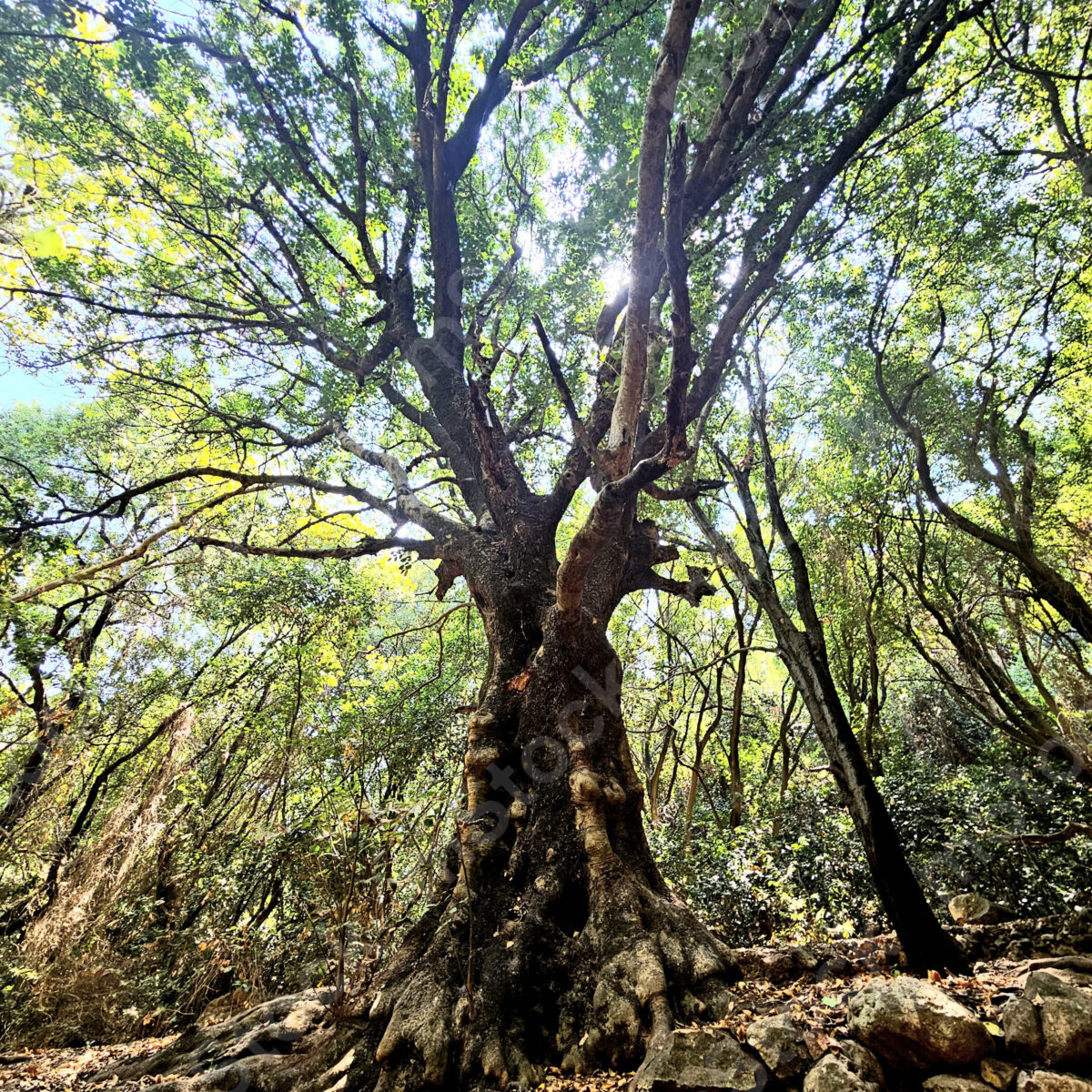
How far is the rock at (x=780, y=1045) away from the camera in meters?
1.79

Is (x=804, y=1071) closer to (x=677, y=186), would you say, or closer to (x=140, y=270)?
(x=677, y=186)

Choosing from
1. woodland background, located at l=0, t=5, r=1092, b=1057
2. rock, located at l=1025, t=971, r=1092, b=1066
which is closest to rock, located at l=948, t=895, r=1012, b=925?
woodland background, located at l=0, t=5, r=1092, b=1057

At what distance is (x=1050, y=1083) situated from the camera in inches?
60.4

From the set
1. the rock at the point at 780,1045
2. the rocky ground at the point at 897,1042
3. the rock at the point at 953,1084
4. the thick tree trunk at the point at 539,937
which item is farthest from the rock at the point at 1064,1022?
the thick tree trunk at the point at 539,937

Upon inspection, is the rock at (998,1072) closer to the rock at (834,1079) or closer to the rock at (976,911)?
the rock at (834,1079)

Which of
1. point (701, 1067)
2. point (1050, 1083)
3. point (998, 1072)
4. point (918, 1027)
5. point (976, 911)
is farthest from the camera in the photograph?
point (976, 911)

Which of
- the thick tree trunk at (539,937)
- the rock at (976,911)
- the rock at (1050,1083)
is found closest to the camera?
the rock at (1050,1083)

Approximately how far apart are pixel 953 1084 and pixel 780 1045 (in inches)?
20.2

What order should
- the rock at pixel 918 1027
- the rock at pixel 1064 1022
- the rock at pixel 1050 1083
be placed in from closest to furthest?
1. the rock at pixel 1050 1083
2. the rock at pixel 1064 1022
3. the rock at pixel 918 1027

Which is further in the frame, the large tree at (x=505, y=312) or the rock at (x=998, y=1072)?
the large tree at (x=505, y=312)

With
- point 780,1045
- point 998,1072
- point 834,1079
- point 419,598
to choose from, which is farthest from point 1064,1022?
point 419,598

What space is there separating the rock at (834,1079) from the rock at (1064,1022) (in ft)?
1.87

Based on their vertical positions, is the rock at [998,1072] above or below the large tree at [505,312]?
below

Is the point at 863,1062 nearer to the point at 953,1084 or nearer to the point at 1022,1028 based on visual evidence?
the point at 953,1084
